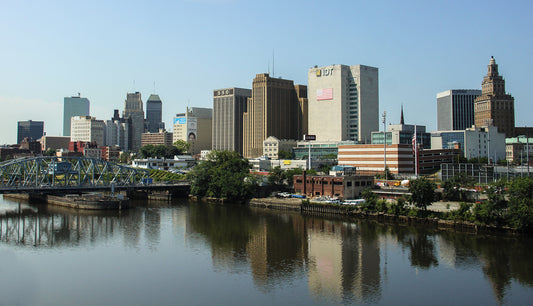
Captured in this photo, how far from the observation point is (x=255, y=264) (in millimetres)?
46906

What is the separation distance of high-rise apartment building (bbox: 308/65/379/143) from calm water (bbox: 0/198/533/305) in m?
96.4

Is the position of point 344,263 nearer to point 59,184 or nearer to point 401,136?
point 59,184

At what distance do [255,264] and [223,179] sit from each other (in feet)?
163

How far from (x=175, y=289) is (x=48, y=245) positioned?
23644 mm

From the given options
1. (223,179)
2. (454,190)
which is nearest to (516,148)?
(454,190)

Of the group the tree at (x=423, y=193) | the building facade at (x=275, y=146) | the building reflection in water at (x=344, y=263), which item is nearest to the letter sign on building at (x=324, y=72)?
the building facade at (x=275, y=146)

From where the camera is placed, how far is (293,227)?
219ft

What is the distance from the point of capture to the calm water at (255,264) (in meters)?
38.2

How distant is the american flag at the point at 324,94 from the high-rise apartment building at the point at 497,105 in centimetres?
6991

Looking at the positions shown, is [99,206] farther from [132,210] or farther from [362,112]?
[362,112]

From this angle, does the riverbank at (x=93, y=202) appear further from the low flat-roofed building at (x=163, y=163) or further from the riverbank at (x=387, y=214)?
the low flat-roofed building at (x=163, y=163)

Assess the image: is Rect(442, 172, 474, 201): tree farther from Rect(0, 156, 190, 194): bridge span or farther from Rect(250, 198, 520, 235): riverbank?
Rect(0, 156, 190, 194): bridge span

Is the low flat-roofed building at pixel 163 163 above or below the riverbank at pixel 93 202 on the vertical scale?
above

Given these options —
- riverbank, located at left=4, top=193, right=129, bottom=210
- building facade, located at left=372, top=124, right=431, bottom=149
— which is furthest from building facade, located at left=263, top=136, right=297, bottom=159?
riverbank, located at left=4, top=193, right=129, bottom=210
